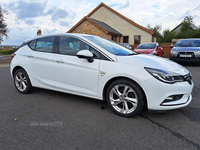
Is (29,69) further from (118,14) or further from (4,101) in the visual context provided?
(118,14)

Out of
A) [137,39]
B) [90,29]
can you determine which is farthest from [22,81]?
[137,39]

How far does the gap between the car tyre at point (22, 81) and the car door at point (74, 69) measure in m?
1.07

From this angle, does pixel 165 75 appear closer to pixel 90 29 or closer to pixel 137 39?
pixel 90 29

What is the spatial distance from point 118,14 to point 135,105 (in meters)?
25.2

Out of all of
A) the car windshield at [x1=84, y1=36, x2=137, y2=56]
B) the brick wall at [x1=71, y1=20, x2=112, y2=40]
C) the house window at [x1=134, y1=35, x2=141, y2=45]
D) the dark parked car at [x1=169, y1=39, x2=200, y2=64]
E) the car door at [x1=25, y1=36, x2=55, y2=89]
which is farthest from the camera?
the house window at [x1=134, y1=35, x2=141, y2=45]

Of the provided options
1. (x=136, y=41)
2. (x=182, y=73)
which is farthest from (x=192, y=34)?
(x=182, y=73)

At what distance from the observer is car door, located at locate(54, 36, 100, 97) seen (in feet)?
10.4

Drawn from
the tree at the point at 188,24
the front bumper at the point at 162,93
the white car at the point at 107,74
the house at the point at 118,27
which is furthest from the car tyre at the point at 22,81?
the tree at the point at 188,24

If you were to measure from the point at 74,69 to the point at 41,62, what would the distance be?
102cm

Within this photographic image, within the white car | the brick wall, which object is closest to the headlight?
the white car

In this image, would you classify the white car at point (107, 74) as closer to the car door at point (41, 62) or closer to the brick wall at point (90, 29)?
the car door at point (41, 62)

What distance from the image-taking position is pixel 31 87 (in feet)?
14.3

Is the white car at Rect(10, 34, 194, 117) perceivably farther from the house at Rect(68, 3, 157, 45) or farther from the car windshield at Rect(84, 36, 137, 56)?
the house at Rect(68, 3, 157, 45)

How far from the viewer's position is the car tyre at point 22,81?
428cm
